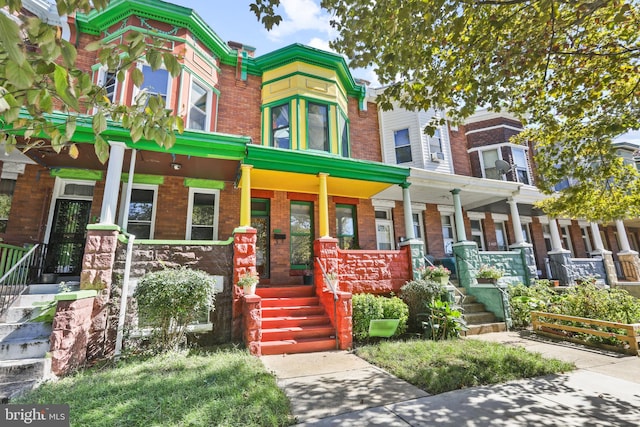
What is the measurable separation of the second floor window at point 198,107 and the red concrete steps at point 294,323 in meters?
5.35

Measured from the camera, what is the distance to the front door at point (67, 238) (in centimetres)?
759

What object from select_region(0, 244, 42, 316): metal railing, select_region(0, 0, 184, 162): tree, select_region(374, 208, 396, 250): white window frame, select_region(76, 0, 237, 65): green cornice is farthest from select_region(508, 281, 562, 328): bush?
select_region(76, 0, 237, 65): green cornice

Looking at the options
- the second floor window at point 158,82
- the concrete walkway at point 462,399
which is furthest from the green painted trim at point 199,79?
the concrete walkway at point 462,399

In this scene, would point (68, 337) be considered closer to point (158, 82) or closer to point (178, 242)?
point (178, 242)

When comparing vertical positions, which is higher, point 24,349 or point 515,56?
point 515,56

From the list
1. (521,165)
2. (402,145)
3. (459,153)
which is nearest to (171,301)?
(402,145)

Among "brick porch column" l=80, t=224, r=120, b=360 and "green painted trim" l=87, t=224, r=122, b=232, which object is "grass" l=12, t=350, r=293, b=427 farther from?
"green painted trim" l=87, t=224, r=122, b=232

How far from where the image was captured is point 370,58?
4754 millimetres

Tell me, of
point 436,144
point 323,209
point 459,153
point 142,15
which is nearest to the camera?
point 323,209

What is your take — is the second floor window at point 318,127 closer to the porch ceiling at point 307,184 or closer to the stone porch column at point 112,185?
the porch ceiling at point 307,184

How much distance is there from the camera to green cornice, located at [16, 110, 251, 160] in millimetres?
6305

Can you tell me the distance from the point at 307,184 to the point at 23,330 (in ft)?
22.7

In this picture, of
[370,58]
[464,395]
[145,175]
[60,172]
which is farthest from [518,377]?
[60,172]

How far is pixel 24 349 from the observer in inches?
177
